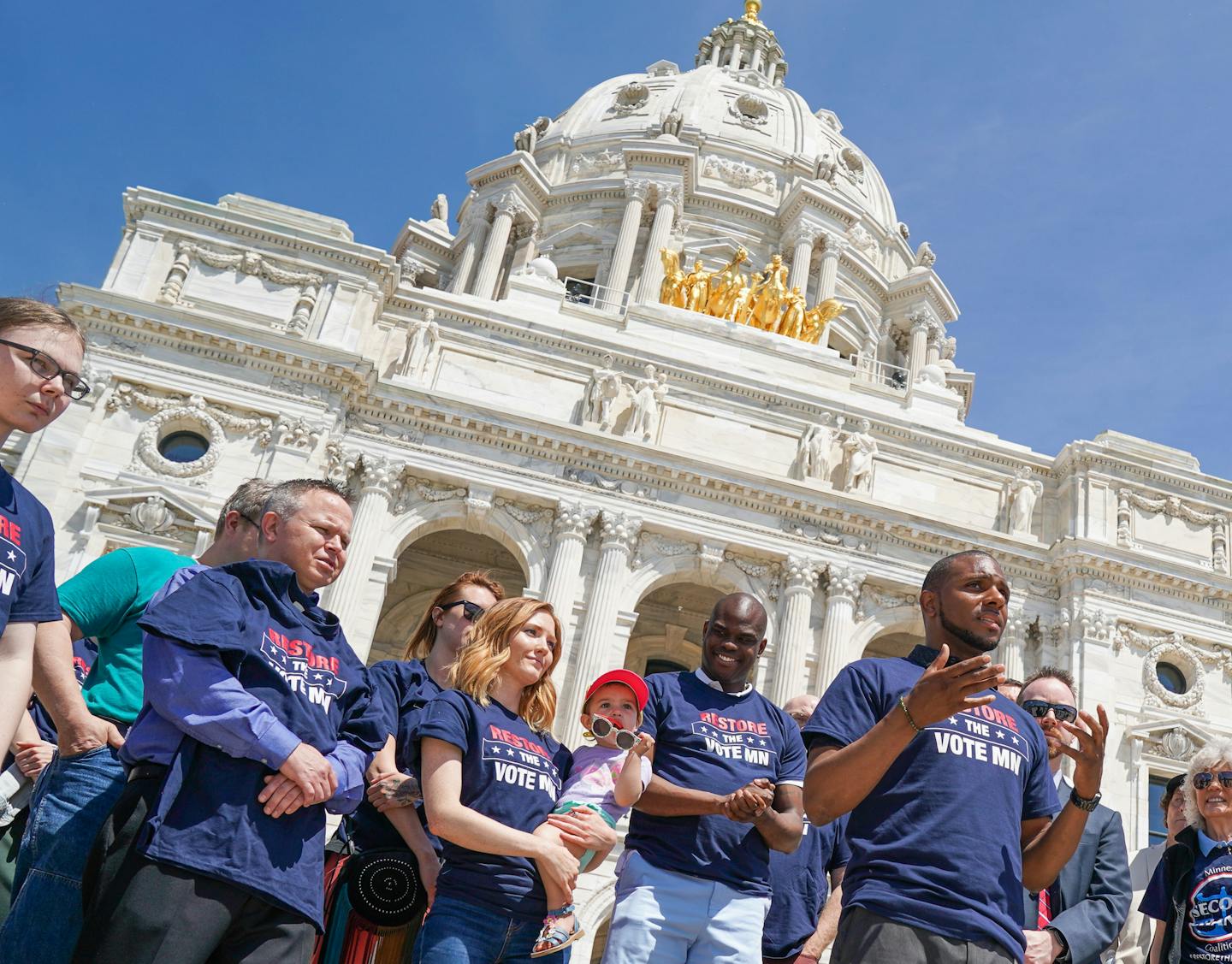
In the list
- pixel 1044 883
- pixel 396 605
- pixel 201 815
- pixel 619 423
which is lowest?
pixel 201 815

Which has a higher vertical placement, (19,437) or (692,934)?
(19,437)

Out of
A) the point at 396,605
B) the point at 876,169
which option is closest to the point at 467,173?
the point at 876,169

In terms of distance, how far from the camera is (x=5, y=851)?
557cm

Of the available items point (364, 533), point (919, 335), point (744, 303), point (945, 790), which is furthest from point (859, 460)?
point (919, 335)

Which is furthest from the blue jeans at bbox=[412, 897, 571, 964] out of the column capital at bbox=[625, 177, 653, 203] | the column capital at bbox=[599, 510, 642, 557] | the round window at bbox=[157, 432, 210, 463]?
the column capital at bbox=[625, 177, 653, 203]

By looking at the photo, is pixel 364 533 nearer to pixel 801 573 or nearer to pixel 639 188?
pixel 801 573

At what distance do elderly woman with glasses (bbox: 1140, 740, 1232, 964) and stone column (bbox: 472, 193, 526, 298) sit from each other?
37.7 meters

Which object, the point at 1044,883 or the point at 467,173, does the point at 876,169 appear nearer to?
the point at 467,173

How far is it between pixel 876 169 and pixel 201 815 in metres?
61.0

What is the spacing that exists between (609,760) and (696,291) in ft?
95.6

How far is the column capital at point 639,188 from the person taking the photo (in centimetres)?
4481

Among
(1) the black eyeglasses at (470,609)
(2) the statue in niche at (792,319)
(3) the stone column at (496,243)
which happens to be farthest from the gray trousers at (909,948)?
(3) the stone column at (496,243)

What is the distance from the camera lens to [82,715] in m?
4.68

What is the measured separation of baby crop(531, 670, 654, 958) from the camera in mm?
5199
